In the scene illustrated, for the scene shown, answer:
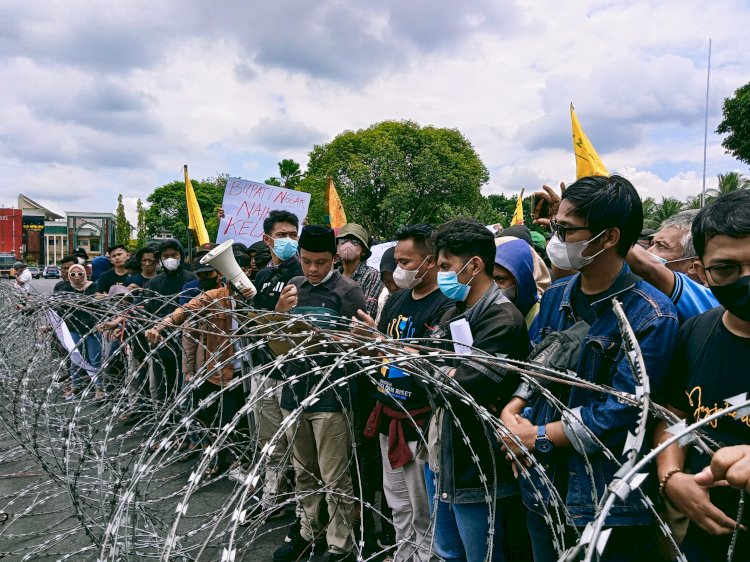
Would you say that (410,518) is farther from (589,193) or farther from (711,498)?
(589,193)

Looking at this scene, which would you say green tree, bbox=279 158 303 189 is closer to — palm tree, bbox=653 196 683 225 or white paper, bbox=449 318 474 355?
palm tree, bbox=653 196 683 225

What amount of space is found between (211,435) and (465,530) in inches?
53.8

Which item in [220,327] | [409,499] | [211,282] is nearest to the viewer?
[409,499]

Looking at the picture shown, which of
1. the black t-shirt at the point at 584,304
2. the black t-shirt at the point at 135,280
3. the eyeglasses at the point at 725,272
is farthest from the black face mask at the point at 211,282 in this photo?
the eyeglasses at the point at 725,272

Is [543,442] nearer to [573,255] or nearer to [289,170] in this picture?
[573,255]

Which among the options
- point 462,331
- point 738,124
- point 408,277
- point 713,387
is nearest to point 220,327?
point 408,277

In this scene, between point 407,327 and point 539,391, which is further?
point 407,327

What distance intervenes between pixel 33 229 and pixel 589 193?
96.8 meters

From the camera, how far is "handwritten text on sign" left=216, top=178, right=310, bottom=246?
23.9 feet

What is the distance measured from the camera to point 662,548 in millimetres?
2057

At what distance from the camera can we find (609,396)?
6.13ft

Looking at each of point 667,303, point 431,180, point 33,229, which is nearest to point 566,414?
point 667,303

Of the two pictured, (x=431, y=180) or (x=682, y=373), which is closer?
(x=682, y=373)

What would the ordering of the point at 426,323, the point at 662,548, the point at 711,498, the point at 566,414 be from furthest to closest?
the point at 426,323
the point at 662,548
the point at 566,414
the point at 711,498
